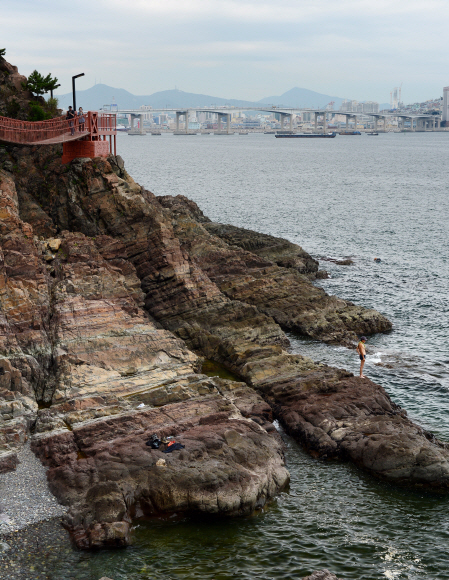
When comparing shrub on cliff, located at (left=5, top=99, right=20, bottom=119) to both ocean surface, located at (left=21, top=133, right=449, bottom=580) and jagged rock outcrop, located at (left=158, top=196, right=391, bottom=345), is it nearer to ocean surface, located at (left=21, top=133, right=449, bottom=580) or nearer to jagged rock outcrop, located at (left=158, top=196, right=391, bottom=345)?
jagged rock outcrop, located at (left=158, top=196, right=391, bottom=345)

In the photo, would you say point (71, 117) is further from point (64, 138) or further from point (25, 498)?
point (25, 498)

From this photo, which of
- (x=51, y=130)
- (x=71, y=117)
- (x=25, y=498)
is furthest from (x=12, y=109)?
(x=25, y=498)

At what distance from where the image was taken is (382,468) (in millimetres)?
24016

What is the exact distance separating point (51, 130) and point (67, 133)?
1.55 m

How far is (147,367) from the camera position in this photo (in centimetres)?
2961

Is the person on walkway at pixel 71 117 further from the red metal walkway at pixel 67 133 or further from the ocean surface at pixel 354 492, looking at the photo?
the ocean surface at pixel 354 492

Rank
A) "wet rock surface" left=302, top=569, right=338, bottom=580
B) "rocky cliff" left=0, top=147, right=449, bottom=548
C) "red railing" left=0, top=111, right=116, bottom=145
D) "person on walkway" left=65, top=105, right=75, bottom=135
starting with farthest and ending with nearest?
"person on walkway" left=65, top=105, right=75, bottom=135 → "red railing" left=0, top=111, right=116, bottom=145 → "rocky cliff" left=0, top=147, right=449, bottom=548 → "wet rock surface" left=302, top=569, right=338, bottom=580

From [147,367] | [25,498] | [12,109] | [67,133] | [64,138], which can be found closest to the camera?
[25,498]

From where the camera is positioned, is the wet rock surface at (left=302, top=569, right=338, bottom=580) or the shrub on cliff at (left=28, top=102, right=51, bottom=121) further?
the shrub on cliff at (left=28, top=102, right=51, bottom=121)

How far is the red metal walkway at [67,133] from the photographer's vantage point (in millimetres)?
38688

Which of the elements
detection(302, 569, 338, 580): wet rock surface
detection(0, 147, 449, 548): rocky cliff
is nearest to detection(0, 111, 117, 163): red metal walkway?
detection(0, 147, 449, 548): rocky cliff

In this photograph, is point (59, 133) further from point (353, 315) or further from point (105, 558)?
point (105, 558)

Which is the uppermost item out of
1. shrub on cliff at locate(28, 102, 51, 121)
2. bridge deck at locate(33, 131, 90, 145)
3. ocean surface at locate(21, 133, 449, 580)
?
shrub on cliff at locate(28, 102, 51, 121)

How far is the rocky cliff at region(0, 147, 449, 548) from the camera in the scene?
2220cm
